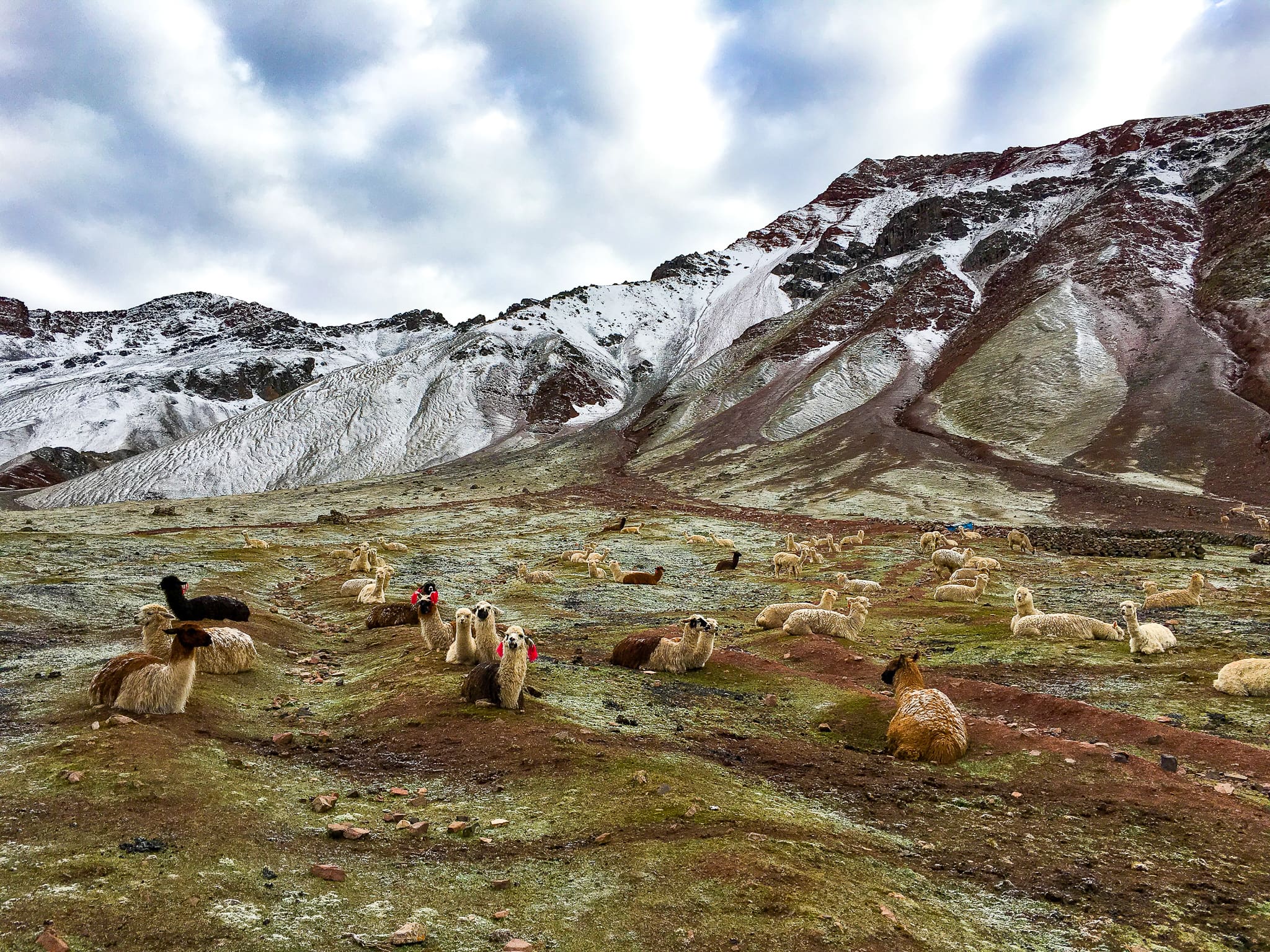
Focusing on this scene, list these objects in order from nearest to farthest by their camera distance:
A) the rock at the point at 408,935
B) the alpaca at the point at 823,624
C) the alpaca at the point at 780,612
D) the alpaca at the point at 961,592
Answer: the rock at the point at 408,935 < the alpaca at the point at 823,624 < the alpaca at the point at 780,612 < the alpaca at the point at 961,592

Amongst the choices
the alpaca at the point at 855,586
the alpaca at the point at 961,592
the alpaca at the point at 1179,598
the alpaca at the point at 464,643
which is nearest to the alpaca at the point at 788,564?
the alpaca at the point at 855,586

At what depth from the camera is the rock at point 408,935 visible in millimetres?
5367

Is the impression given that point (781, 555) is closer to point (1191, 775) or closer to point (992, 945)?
point (1191, 775)

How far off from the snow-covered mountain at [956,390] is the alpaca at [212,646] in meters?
68.6

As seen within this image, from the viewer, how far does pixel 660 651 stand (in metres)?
16.0

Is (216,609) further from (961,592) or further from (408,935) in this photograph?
(961,592)

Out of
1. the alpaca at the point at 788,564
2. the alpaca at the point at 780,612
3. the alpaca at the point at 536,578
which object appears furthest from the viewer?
the alpaca at the point at 788,564

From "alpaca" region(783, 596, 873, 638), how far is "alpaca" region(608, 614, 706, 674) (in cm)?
493

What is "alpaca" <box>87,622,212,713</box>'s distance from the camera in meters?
10.1

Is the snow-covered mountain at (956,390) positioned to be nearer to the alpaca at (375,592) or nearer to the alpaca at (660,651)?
the alpaca at (375,592)

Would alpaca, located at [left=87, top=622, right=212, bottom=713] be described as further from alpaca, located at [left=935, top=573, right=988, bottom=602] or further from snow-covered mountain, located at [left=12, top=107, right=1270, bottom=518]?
snow-covered mountain, located at [left=12, top=107, right=1270, bottom=518]

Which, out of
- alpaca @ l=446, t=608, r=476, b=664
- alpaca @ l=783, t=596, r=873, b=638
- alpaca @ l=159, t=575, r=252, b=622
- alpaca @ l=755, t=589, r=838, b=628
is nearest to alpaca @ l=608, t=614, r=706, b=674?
alpaca @ l=446, t=608, r=476, b=664

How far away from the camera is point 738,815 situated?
26.2 feet

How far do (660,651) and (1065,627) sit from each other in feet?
35.7
